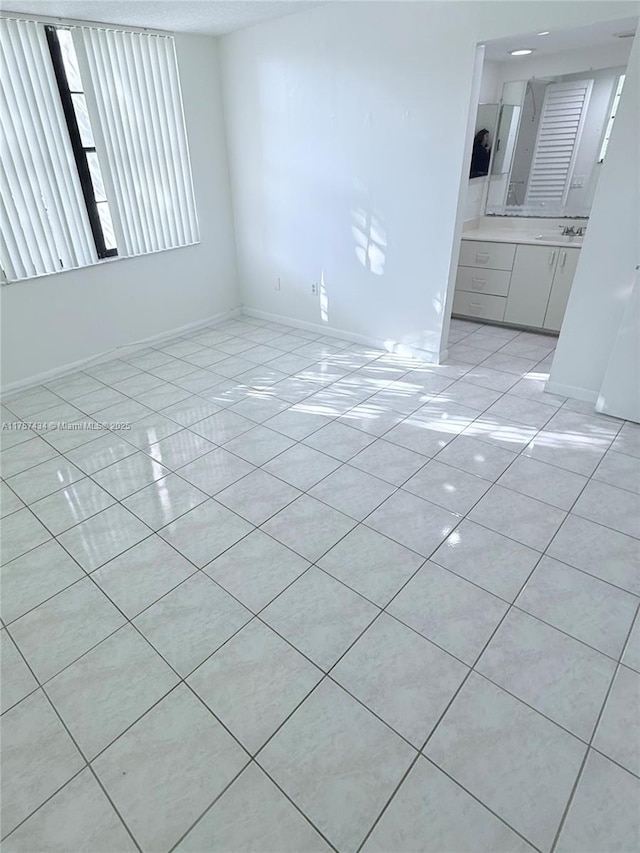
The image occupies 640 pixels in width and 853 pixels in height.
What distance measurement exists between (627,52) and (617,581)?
416 centimetres

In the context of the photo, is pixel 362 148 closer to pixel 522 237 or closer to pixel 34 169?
pixel 522 237

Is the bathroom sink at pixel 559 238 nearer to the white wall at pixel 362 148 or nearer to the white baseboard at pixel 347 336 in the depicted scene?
the white wall at pixel 362 148

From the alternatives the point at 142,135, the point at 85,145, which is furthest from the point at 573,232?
the point at 85,145

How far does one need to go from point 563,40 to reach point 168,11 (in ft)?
9.13

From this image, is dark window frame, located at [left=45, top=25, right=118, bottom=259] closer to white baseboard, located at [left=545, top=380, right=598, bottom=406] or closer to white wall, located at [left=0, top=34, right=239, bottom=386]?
white wall, located at [left=0, top=34, right=239, bottom=386]

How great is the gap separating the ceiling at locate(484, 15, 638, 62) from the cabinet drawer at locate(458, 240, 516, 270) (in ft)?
4.61

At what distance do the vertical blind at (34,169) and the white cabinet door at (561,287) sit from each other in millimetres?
A: 3861

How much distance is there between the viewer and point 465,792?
4.24 ft

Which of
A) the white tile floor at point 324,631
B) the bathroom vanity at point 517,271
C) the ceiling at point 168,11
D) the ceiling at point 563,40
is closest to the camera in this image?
the white tile floor at point 324,631

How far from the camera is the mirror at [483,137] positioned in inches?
172

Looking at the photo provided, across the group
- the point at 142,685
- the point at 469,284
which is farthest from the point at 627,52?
the point at 142,685

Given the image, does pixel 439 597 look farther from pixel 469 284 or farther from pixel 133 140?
pixel 133 140

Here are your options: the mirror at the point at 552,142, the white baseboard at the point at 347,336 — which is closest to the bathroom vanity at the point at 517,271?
the mirror at the point at 552,142

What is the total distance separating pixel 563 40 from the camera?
11.1ft
